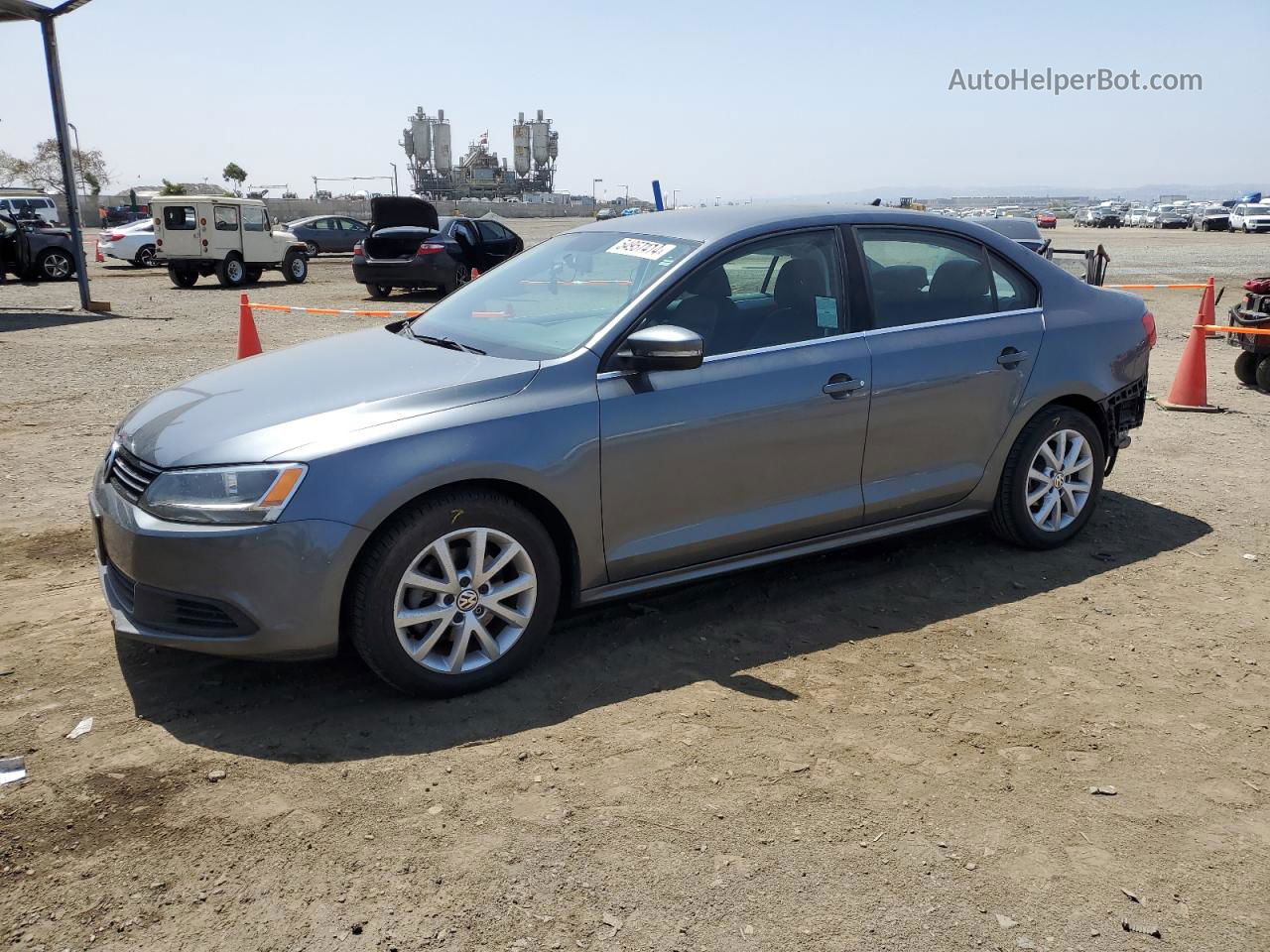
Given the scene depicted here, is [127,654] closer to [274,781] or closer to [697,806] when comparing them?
[274,781]

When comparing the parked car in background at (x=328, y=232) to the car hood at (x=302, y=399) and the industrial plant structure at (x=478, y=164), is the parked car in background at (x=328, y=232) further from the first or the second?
the industrial plant structure at (x=478, y=164)

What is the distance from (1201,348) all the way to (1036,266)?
4.52 m

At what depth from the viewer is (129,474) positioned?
12.2 feet

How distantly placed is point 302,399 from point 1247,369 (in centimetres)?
915

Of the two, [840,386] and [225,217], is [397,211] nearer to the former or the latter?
[225,217]

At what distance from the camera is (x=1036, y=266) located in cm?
520

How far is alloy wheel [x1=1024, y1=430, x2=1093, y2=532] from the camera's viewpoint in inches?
203

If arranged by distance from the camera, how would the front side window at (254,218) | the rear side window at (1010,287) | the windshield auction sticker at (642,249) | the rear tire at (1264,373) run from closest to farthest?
the windshield auction sticker at (642,249)
the rear side window at (1010,287)
the rear tire at (1264,373)
the front side window at (254,218)

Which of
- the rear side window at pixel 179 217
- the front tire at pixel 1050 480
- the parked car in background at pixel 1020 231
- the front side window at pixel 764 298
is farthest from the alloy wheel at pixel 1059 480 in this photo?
the rear side window at pixel 179 217

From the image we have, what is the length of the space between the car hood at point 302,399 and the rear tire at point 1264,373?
819 centimetres

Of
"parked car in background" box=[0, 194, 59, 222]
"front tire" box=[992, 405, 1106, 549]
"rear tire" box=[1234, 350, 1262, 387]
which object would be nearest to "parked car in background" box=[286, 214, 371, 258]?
"parked car in background" box=[0, 194, 59, 222]

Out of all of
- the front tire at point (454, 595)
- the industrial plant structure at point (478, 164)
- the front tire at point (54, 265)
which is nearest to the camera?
the front tire at point (454, 595)

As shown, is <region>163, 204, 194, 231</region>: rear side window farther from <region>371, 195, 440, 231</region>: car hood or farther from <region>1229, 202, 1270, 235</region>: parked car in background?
<region>1229, 202, 1270, 235</region>: parked car in background

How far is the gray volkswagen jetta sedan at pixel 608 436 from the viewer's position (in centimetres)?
346
